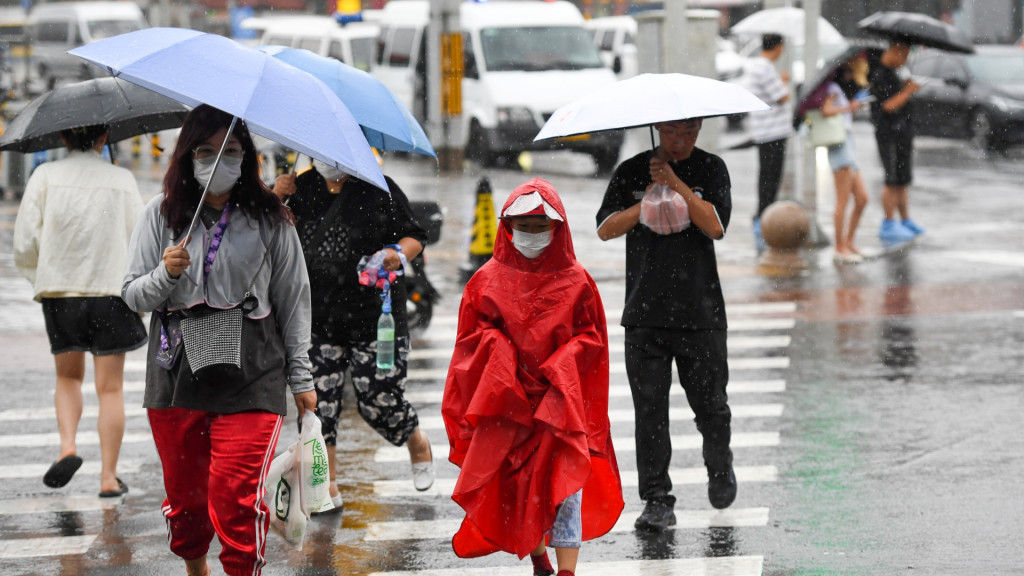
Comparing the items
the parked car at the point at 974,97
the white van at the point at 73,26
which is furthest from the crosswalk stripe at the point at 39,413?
the white van at the point at 73,26

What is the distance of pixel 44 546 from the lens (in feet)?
21.6

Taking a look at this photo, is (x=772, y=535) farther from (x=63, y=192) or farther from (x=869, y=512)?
(x=63, y=192)

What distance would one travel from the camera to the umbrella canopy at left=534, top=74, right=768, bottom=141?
19.7 ft

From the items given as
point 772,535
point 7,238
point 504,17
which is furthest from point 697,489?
point 504,17

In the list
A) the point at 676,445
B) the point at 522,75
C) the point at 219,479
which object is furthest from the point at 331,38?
the point at 219,479

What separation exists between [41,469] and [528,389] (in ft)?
12.1

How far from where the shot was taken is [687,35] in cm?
1458

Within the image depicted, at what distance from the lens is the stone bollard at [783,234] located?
14.4 metres

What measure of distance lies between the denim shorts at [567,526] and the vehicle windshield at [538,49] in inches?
→ 711

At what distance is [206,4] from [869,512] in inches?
2231

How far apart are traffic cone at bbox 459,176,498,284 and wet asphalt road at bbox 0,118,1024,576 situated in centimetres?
33

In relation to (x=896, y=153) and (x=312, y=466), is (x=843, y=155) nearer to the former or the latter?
(x=896, y=153)

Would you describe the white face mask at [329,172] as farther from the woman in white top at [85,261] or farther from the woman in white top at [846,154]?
the woman in white top at [846,154]

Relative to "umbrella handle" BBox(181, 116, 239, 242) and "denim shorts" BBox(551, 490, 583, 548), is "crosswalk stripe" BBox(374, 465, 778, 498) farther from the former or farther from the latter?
"umbrella handle" BBox(181, 116, 239, 242)
